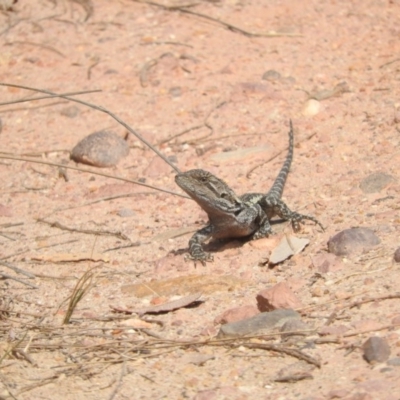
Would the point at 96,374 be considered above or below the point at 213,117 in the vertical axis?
above

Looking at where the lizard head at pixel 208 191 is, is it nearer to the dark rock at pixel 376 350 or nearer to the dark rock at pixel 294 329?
the dark rock at pixel 294 329

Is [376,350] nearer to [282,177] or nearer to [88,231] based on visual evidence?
[282,177]

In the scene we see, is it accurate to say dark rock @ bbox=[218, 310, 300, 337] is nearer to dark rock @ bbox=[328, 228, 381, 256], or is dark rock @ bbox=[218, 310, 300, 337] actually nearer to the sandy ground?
the sandy ground

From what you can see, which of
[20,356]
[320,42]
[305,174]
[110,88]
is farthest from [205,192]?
[320,42]

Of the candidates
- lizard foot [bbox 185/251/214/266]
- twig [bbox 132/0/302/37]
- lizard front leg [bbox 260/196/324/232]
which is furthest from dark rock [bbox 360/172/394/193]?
twig [bbox 132/0/302/37]

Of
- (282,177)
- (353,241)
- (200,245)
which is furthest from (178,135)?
(353,241)

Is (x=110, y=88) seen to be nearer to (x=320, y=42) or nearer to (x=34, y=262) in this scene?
(x=320, y=42)
